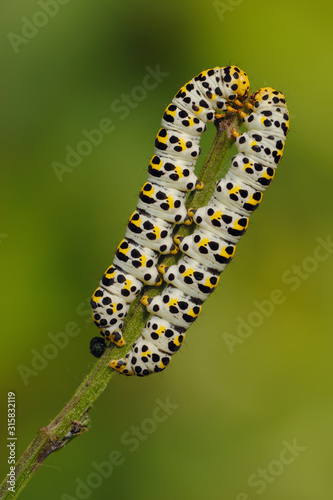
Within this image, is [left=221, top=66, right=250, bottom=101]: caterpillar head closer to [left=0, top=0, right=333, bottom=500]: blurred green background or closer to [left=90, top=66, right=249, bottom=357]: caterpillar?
[left=90, top=66, right=249, bottom=357]: caterpillar

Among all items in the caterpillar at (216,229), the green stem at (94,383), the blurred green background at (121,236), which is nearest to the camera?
the green stem at (94,383)

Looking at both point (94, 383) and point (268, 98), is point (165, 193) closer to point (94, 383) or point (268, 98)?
point (268, 98)

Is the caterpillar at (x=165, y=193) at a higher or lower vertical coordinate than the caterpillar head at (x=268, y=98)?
lower

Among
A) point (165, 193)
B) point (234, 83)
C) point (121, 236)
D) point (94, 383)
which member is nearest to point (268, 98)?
point (234, 83)

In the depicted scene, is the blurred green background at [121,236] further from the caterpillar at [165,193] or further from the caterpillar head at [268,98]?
the caterpillar head at [268,98]

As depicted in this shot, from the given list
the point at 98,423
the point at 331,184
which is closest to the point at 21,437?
the point at 98,423

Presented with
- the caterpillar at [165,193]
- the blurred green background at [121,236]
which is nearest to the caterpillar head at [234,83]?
the caterpillar at [165,193]
